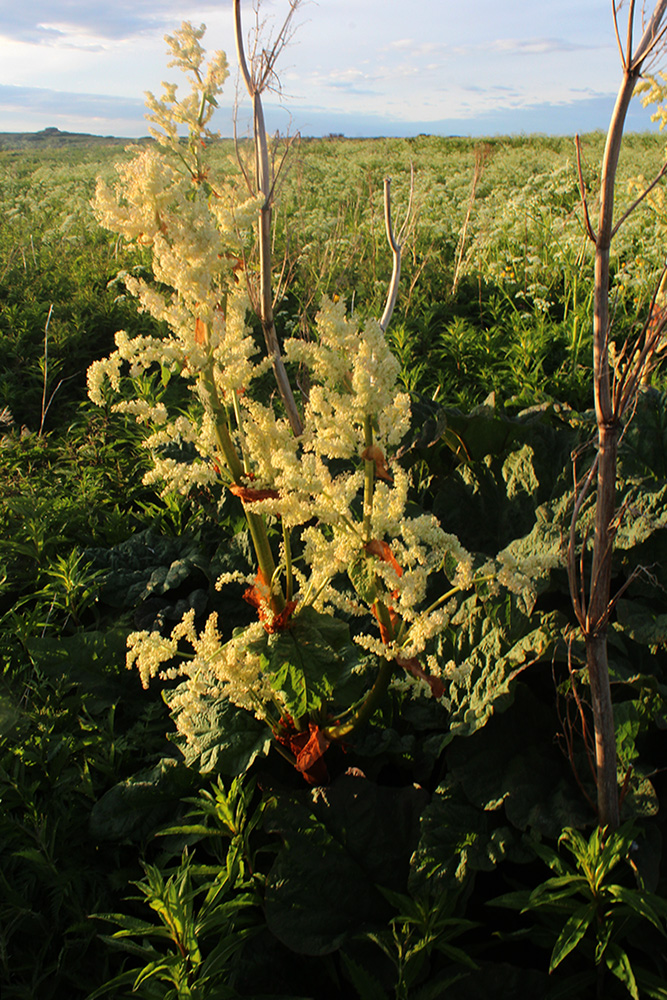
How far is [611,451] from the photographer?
1245 mm

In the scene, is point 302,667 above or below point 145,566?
above

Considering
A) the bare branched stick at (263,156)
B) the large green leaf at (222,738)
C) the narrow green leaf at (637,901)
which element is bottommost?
the large green leaf at (222,738)

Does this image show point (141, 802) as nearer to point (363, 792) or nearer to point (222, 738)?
point (222, 738)

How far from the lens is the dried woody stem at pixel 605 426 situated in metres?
Answer: 1.12

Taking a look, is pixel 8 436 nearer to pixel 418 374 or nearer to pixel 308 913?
pixel 418 374

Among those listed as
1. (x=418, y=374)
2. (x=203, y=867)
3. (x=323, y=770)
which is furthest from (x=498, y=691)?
(x=418, y=374)

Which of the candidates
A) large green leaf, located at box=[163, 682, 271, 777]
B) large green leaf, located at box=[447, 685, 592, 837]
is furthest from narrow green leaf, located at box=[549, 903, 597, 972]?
large green leaf, located at box=[163, 682, 271, 777]

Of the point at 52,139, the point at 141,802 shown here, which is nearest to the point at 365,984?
the point at 141,802

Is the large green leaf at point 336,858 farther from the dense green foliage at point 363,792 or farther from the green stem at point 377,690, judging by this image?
the green stem at point 377,690

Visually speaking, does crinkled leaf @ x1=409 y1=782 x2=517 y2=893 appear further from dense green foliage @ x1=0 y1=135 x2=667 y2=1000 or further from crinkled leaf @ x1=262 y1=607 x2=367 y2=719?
crinkled leaf @ x1=262 y1=607 x2=367 y2=719

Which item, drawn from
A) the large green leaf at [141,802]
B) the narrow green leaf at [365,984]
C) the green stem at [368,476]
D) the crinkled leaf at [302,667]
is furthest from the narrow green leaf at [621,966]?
the large green leaf at [141,802]

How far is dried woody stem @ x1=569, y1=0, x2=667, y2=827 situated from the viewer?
1.12 m

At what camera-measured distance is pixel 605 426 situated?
1.23 m

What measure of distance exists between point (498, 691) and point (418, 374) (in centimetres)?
263
